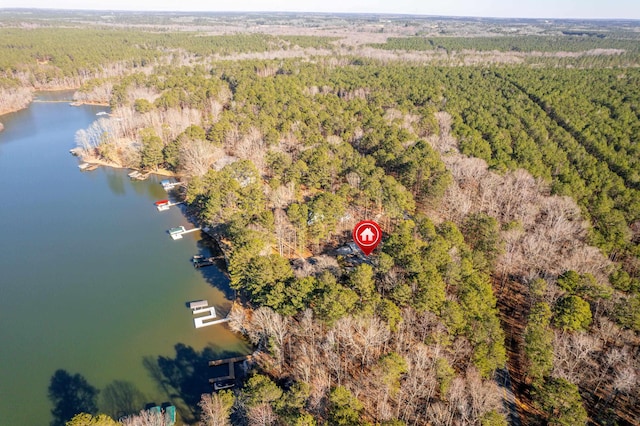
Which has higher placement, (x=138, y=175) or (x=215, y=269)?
(x=138, y=175)

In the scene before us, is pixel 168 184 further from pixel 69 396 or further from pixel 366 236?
pixel 69 396

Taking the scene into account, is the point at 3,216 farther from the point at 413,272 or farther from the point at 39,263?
the point at 413,272

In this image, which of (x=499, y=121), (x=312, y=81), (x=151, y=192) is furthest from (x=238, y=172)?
(x=312, y=81)

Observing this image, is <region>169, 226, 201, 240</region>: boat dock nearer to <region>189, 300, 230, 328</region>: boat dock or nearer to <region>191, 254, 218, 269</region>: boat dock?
<region>191, 254, 218, 269</region>: boat dock

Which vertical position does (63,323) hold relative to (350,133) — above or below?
below

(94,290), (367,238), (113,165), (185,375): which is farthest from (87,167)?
(367,238)

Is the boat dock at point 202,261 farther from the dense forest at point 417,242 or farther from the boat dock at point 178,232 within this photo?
the boat dock at point 178,232

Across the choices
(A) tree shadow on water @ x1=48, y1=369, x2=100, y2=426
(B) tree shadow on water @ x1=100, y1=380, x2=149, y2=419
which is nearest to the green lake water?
(B) tree shadow on water @ x1=100, y1=380, x2=149, y2=419
